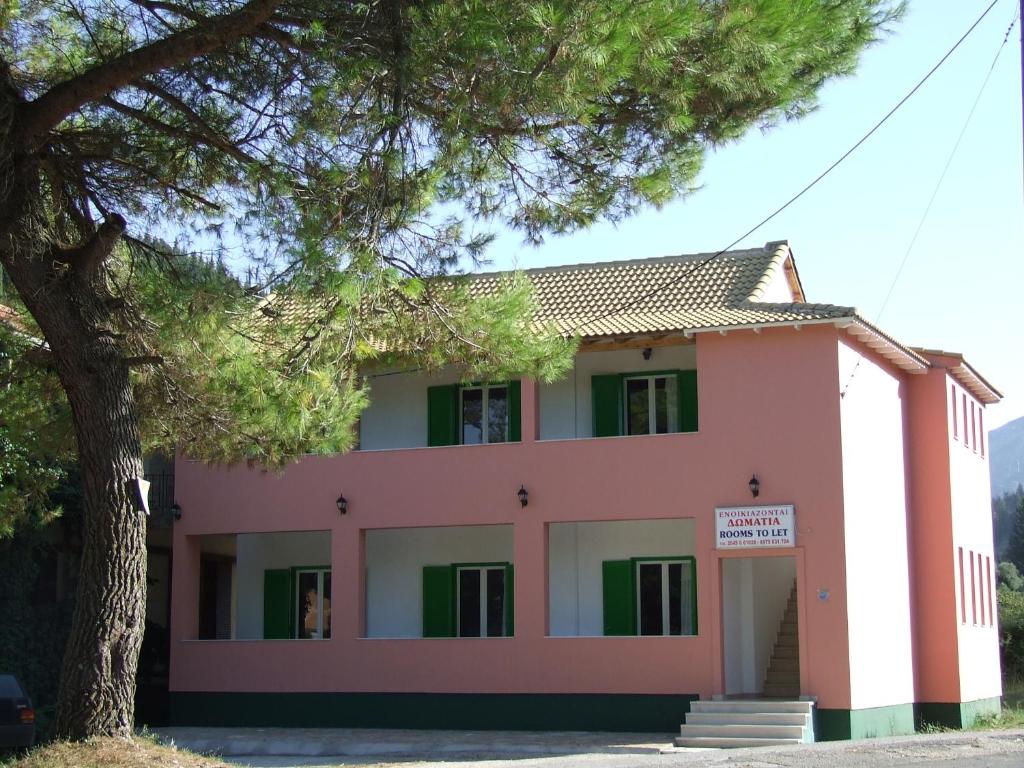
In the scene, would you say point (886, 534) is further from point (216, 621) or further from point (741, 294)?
point (216, 621)

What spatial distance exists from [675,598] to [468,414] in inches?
179

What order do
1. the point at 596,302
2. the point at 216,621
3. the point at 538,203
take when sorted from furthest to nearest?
the point at 216,621 → the point at 596,302 → the point at 538,203

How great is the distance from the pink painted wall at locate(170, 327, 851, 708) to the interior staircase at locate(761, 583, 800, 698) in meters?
2.42

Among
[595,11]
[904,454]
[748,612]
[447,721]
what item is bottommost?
[447,721]

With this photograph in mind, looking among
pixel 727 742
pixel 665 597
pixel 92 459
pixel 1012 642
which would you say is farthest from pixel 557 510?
pixel 1012 642

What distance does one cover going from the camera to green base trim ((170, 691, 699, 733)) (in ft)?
68.4

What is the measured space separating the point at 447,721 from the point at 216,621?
9.92 meters

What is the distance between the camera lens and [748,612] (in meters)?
23.0

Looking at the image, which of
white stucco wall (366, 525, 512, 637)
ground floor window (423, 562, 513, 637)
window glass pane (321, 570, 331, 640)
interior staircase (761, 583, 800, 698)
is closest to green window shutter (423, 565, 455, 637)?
ground floor window (423, 562, 513, 637)

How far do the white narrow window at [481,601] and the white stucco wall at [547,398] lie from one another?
235 centimetres

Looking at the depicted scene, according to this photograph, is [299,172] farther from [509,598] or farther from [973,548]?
[973,548]

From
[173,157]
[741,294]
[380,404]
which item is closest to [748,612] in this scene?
[741,294]

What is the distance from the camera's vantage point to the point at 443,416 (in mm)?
23703

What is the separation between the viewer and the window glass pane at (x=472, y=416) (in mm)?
23781
